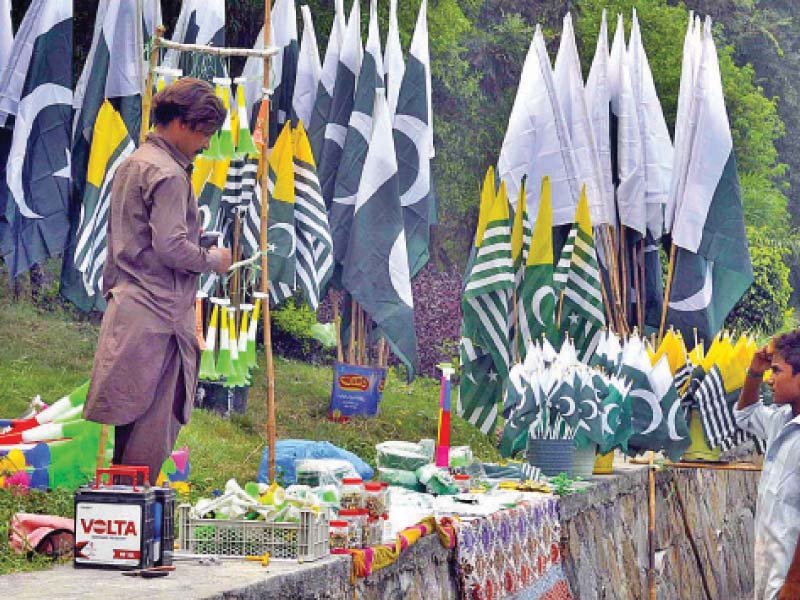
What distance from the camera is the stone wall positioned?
7.92 m

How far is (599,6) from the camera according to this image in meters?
18.7

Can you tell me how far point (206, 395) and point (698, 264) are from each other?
10.8 ft

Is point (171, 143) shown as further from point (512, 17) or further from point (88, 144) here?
point (512, 17)

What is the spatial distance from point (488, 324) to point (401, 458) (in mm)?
1924

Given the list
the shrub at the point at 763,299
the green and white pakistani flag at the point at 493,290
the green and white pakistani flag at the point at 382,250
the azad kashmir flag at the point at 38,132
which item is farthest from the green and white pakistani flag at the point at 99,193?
the shrub at the point at 763,299

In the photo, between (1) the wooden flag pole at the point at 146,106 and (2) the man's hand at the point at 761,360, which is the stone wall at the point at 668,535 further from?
(1) the wooden flag pole at the point at 146,106

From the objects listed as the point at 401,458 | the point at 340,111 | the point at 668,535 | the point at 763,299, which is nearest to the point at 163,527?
the point at 401,458

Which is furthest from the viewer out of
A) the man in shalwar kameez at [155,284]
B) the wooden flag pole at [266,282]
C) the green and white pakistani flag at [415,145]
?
the green and white pakistani flag at [415,145]

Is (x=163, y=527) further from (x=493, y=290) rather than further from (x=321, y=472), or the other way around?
(x=493, y=290)

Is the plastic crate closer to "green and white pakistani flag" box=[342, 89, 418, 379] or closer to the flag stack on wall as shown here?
the flag stack on wall

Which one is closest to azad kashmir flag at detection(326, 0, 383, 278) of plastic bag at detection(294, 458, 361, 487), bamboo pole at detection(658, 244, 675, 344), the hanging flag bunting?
the hanging flag bunting

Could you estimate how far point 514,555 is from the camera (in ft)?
21.7

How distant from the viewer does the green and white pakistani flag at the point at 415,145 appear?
Result: 37.3 ft

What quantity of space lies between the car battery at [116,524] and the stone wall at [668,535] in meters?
3.28
